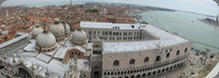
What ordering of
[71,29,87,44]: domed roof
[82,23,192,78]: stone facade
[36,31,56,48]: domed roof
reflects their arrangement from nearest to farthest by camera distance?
[36,31,56,48]: domed roof, [82,23,192,78]: stone facade, [71,29,87,44]: domed roof

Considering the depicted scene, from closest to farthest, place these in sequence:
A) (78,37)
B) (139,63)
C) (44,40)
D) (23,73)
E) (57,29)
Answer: (23,73)
(44,40)
(139,63)
(78,37)
(57,29)

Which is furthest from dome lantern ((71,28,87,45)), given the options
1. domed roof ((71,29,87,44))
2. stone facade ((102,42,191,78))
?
stone facade ((102,42,191,78))

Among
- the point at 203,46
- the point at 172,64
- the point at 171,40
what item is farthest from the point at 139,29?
the point at 203,46

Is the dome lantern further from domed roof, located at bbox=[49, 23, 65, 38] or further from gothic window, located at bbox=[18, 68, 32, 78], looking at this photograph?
gothic window, located at bbox=[18, 68, 32, 78]

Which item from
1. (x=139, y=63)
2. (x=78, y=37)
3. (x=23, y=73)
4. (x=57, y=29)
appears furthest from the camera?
(x=57, y=29)

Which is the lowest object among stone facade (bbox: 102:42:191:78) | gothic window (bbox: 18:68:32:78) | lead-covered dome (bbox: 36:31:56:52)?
stone facade (bbox: 102:42:191:78)

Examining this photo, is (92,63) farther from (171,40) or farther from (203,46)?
(203,46)

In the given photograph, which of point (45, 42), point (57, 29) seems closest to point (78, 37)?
point (57, 29)

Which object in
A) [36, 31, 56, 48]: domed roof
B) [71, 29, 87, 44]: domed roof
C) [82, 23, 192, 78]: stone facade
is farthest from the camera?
[71, 29, 87, 44]: domed roof

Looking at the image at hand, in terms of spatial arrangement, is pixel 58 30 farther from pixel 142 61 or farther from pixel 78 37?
pixel 142 61

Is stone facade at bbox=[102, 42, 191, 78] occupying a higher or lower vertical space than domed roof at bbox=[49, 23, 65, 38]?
lower

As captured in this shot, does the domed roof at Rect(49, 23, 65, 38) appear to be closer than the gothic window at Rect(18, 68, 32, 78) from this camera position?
No
